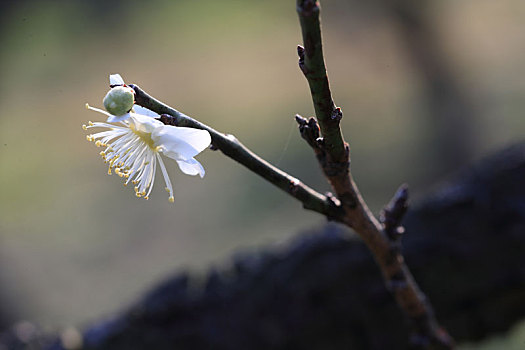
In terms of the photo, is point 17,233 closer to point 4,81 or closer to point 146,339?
point 4,81

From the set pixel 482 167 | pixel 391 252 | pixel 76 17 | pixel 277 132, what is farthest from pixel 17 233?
pixel 391 252

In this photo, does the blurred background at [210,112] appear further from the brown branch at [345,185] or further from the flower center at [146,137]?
the flower center at [146,137]

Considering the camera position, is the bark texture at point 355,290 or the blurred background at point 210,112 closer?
the bark texture at point 355,290

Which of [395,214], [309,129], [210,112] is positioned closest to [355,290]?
[395,214]

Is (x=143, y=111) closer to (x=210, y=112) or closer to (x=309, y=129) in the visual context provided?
(x=309, y=129)

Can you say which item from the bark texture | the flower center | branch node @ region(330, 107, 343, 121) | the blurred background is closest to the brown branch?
branch node @ region(330, 107, 343, 121)

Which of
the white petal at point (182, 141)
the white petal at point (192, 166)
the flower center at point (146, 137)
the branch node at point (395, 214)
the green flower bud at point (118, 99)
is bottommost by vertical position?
the branch node at point (395, 214)

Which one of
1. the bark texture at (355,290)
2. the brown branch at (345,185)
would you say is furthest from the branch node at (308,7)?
the bark texture at (355,290)
